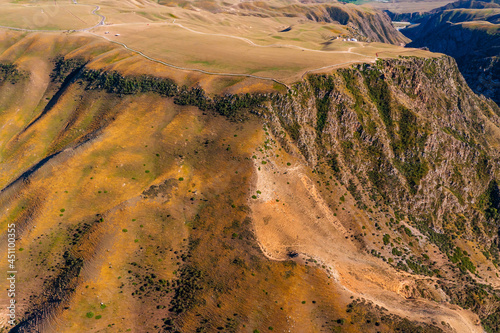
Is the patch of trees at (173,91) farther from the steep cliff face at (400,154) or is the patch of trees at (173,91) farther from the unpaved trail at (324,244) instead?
the unpaved trail at (324,244)

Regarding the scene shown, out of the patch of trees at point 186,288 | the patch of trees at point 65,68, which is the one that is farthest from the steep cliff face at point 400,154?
the patch of trees at point 65,68

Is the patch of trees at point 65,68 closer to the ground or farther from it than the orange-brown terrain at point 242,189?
farther from it

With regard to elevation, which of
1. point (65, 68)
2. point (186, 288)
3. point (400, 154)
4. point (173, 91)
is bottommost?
point (186, 288)

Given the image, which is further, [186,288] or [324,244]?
[324,244]

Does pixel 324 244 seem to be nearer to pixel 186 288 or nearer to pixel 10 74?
pixel 186 288

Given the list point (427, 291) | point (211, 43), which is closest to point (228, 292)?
point (427, 291)

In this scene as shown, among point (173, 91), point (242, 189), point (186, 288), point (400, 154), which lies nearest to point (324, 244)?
point (242, 189)
